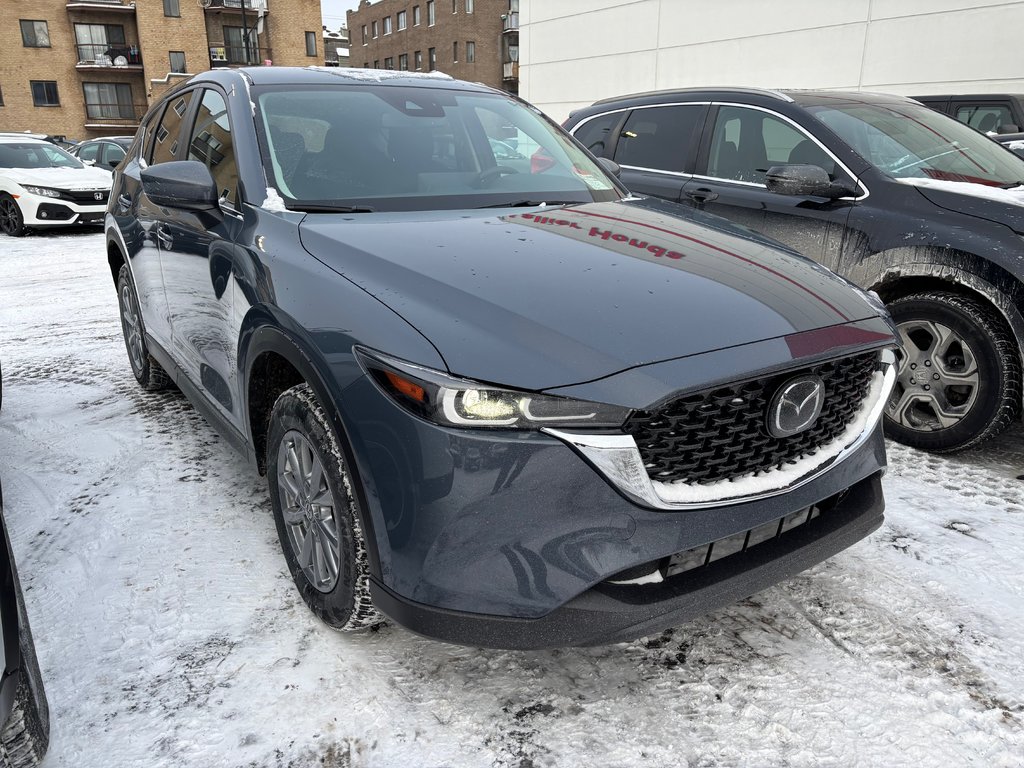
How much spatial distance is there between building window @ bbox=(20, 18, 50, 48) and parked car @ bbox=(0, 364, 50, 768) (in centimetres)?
5187

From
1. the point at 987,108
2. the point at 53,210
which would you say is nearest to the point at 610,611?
the point at 987,108

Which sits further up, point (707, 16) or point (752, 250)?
point (707, 16)

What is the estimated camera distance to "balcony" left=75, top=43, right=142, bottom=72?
43.7m

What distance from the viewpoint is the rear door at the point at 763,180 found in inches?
155

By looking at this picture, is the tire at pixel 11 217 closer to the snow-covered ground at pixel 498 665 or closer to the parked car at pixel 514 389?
the snow-covered ground at pixel 498 665

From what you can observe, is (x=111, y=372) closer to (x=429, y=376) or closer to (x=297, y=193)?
(x=297, y=193)

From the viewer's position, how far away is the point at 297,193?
2574mm

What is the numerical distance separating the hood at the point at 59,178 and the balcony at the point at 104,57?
124ft

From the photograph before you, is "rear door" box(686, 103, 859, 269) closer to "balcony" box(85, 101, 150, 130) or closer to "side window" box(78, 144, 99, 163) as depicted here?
"side window" box(78, 144, 99, 163)

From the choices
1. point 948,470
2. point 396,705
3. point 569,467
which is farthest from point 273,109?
point 948,470

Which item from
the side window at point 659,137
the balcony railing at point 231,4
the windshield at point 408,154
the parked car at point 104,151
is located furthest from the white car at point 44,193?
the balcony railing at point 231,4

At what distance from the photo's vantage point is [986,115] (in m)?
8.24

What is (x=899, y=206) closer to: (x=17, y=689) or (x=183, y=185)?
(x=183, y=185)

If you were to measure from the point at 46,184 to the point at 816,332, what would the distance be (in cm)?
1322
